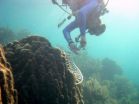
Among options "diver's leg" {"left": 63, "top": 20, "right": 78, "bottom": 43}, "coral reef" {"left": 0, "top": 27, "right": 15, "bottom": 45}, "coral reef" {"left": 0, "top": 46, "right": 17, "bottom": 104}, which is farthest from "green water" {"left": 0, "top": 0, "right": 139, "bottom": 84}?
"coral reef" {"left": 0, "top": 46, "right": 17, "bottom": 104}

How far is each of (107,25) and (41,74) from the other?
11108 centimetres

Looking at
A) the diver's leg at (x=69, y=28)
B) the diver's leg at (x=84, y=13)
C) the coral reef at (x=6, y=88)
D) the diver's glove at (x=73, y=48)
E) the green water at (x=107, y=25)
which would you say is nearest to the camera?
the coral reef at (x=6, y=88)

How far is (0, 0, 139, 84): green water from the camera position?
67625 mm

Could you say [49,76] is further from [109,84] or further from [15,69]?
[109,84]

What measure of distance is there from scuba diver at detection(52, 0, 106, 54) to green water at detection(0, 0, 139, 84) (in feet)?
175

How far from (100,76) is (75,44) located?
1601 cm

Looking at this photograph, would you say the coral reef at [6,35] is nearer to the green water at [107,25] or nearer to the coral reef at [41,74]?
the coral reef at [41,74]

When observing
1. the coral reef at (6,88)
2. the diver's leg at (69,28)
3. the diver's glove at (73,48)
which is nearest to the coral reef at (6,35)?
the diver's leg at (69,28)

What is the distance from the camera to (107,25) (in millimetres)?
113688

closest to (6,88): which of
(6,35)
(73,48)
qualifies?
(73,48)

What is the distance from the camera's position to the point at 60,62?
17.9 ft

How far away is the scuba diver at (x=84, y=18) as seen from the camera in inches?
242

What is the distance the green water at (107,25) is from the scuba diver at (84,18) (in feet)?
175

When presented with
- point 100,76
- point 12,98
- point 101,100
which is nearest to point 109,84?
point 100,76
